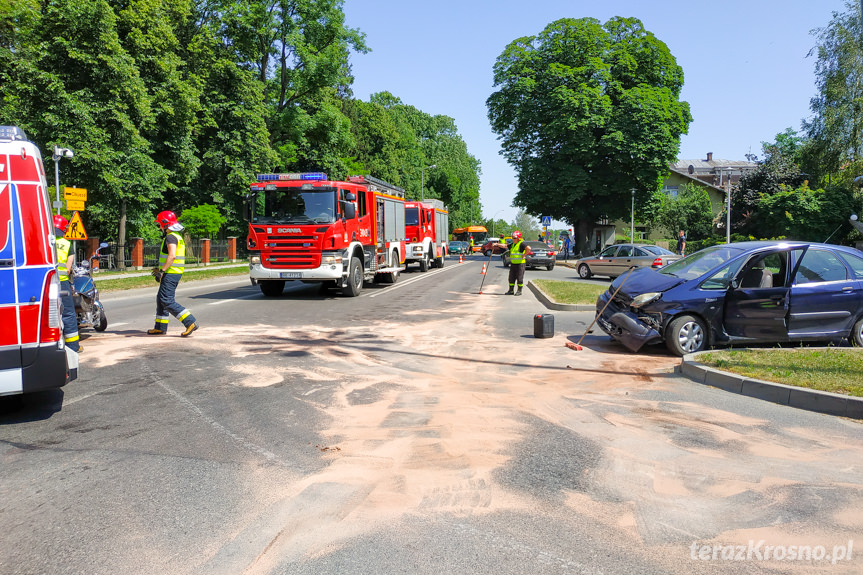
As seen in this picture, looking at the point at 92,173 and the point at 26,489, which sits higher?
the point at 92,173

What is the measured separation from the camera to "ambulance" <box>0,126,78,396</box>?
527 cm

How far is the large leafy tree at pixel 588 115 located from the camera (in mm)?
40844

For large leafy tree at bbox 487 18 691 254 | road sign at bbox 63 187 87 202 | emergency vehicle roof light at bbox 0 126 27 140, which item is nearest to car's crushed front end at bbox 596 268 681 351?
emergency vehicle roof light at bbox 0 126 27 140

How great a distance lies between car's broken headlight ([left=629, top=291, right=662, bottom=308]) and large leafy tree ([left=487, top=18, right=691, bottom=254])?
108 ft

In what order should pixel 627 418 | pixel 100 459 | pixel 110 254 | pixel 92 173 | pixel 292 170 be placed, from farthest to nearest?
1. pixel 292 170
2. pixel 110 254
3. pixel 92 173
4. pixel 627 418
5. pixel 100 459

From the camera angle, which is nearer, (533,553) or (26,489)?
(533,553)

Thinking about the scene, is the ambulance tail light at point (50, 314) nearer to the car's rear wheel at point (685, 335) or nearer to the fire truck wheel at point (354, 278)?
the car's rear wheel at point (685, 335)

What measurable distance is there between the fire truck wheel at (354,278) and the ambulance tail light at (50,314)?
11559 mm

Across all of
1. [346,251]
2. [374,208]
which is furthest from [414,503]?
[374,208]

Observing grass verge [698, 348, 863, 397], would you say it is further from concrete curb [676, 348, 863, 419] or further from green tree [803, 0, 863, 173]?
green tree [803, 0, 863, 173]

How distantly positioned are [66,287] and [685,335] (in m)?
8.58

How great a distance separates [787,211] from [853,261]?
120 ft

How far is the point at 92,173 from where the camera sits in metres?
27.1

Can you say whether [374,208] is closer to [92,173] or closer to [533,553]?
[92,173]
